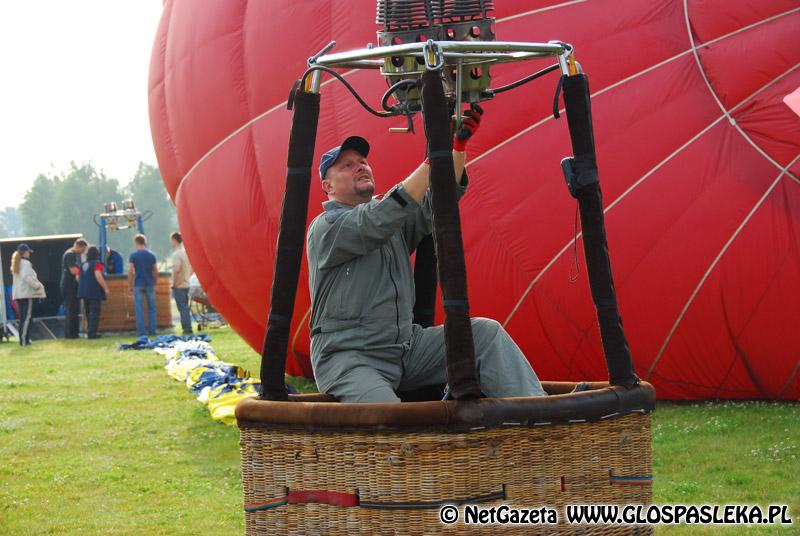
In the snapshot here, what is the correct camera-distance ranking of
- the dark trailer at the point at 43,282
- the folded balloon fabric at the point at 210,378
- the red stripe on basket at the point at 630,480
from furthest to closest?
1. the dark trailer at the point at 43,282
2. the folded balloon fabric at the point at 210,378
3. the red stripe on basket at the point at 630,480

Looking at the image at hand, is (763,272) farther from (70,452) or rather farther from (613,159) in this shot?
(70,452)

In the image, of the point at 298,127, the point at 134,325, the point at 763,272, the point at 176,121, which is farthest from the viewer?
the point at 134,325

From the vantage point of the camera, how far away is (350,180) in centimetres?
326

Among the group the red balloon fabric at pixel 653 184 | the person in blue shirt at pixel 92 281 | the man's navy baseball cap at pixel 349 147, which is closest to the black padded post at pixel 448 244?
the man's navy baseball cap at pixel 349 147

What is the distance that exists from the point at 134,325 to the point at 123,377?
263 inches

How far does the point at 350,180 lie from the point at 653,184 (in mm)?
3015

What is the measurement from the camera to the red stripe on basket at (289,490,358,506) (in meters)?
2.59

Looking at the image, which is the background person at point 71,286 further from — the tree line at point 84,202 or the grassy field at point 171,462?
the tree line at point 84,202

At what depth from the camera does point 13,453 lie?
20.4ft

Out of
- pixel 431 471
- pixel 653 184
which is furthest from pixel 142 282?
pixel 431 471

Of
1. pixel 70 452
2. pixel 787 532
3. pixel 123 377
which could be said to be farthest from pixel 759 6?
pixel 123 377

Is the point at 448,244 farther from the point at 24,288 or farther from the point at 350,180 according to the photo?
the point at 24,288

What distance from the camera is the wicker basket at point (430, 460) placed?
8.20 ft

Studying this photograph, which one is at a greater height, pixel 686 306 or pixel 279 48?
pixel 279 48
